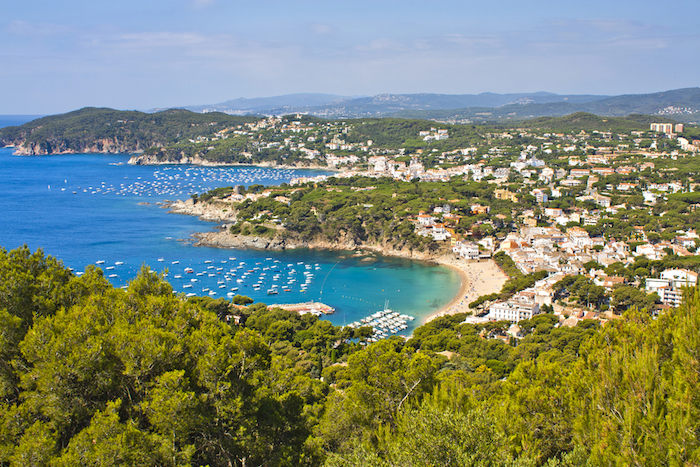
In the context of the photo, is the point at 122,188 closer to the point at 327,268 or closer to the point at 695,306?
the point at 327,268

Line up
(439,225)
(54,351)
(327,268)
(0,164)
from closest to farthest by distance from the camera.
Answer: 1. (54,351)
2. (327,268)
3. (439,225)
4. (0,164)

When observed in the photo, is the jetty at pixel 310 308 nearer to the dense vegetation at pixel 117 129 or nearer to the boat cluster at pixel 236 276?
the boat cluster at pixel 236 276

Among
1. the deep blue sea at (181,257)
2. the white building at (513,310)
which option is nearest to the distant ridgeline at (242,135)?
the deep blue sea at (181,257)

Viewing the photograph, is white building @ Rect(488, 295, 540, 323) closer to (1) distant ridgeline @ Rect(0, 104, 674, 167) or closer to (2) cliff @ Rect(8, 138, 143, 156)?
(1) distant ridgeline @ Rect(0, 104, 674, 167)

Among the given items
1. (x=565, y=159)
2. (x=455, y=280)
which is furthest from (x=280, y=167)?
(x=455, y=280)

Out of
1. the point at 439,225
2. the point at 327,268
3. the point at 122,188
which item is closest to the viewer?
the point at 327,268

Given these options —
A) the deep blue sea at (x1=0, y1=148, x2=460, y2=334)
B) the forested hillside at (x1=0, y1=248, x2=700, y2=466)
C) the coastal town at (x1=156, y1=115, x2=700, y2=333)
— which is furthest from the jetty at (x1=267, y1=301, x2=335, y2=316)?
the forested hillside at (x1=0, y1=248, x2=700, y2=466)
